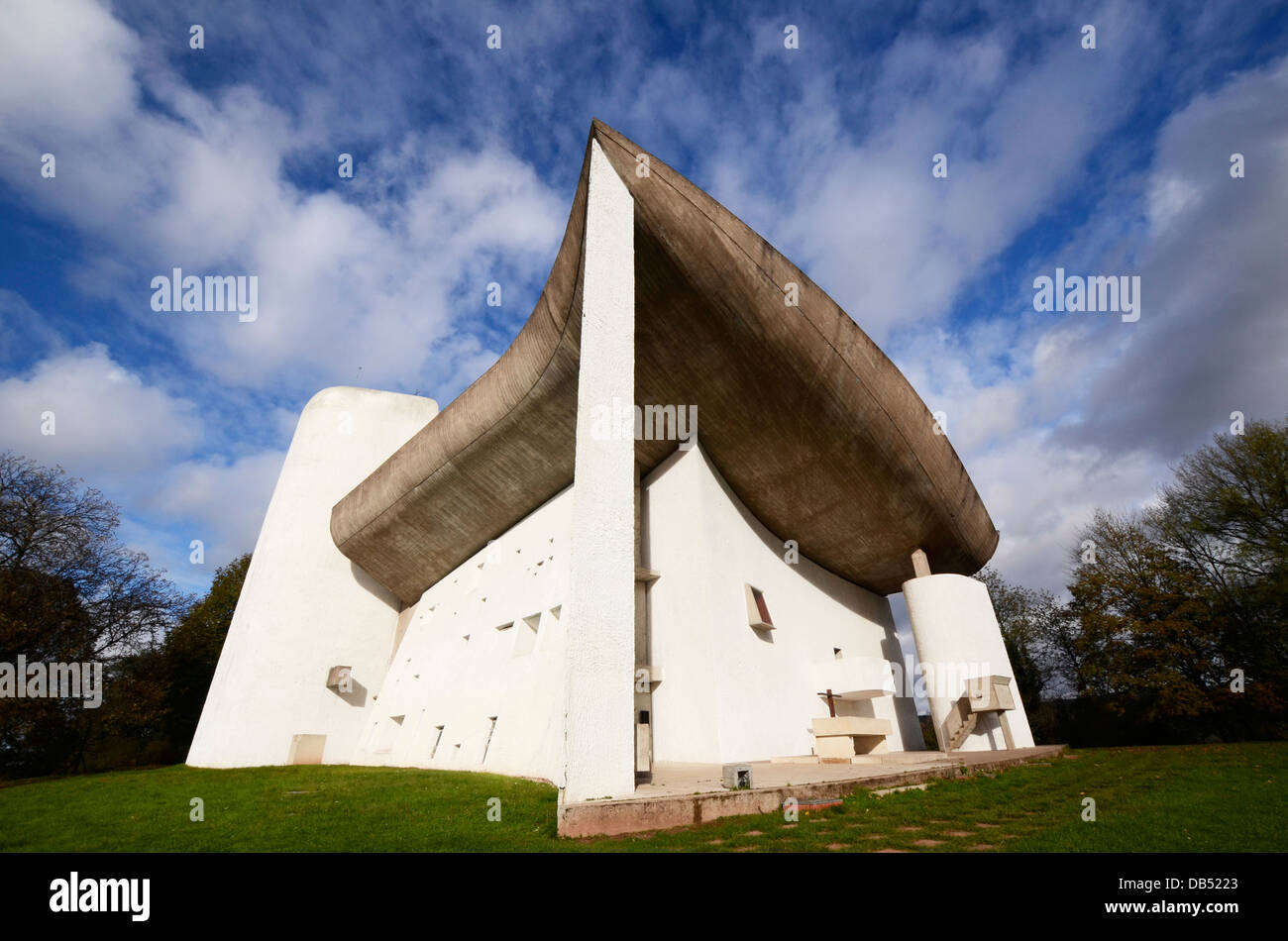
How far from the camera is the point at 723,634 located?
458 inches

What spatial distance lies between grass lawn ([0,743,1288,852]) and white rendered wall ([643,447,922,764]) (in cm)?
343

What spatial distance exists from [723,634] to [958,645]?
548cm

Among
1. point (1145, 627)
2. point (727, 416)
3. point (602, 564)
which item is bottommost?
point (1145, 627)

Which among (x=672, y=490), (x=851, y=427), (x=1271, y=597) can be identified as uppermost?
→ (x=851, y=427)

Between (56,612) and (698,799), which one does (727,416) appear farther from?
(56,612)

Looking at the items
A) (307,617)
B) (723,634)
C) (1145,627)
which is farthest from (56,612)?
(1145,627)

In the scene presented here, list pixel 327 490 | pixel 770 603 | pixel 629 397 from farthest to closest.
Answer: pixel 327 490, pixel 770 603, pixel 629 397
